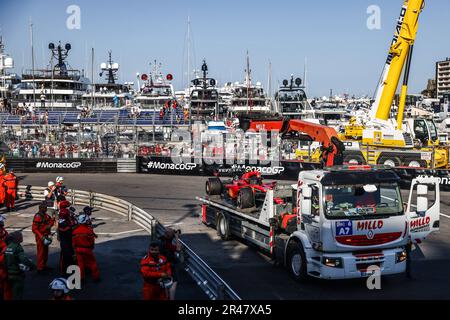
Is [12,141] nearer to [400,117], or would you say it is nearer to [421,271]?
[400,117]

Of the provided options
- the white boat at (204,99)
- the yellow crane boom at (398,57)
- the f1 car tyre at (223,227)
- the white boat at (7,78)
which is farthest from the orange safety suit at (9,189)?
the white boat at (7,78)

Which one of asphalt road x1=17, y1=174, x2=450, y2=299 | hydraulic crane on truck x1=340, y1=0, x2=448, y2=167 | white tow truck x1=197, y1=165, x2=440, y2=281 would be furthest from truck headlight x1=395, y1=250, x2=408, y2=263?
hydraulic crane on truck x1=340, y1=0, x2=448, y2=167

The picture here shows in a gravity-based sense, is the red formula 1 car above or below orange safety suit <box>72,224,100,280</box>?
above

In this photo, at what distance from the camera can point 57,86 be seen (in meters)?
61.8

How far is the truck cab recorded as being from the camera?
9.02m

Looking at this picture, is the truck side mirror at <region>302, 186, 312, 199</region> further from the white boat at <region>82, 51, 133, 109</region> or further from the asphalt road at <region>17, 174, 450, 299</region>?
the white boat at <region>82, 51, 133, 109</region>

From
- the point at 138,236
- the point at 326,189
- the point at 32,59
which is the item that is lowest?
the point at 138,236

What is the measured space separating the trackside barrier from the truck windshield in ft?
7.68

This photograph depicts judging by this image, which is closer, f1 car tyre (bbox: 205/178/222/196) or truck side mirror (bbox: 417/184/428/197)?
truck side mirror (bbox: 417/184/428/197)

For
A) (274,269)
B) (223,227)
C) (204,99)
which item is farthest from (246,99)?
(274,269)

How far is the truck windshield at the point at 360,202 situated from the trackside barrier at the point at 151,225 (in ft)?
7.68

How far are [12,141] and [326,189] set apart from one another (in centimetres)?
2552

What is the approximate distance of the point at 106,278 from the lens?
10320mm

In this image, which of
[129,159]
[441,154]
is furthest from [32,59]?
[441,154]
